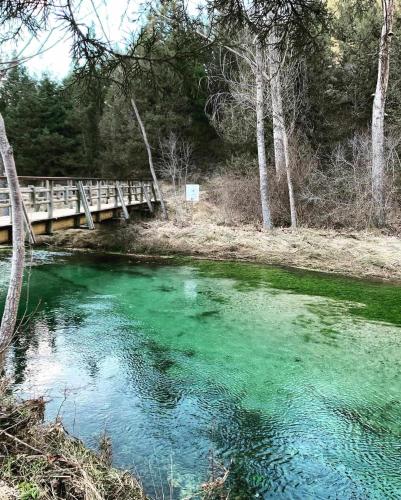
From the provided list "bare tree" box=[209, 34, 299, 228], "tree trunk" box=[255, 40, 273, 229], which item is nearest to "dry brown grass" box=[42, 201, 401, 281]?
"tree trunk" box=[255, 40, 273, 229]

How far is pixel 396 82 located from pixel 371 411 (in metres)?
15.3

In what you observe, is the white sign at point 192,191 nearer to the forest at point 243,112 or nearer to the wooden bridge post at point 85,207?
the forest at point 243,112

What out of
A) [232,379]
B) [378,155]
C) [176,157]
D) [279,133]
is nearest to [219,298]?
[232,379]

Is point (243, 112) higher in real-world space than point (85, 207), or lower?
higher

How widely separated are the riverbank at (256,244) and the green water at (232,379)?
5.73 ft

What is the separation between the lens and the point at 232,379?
5938 mm

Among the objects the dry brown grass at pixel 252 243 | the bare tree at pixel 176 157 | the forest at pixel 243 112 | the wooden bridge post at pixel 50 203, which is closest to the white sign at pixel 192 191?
the dry brown grass at pixel 252 243

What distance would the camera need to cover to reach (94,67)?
13.1 feet

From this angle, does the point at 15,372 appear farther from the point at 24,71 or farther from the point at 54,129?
the point at 24,71

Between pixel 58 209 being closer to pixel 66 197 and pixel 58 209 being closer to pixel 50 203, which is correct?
pixel 66 197

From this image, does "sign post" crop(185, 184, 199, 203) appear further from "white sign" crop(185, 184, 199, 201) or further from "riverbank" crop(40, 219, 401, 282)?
"riverbank" crop(40, 219, 401, 282)

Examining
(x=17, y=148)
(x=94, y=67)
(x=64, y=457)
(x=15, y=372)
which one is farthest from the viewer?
(x=17, y=148)

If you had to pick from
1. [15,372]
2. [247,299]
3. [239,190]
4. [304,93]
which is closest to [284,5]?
[15,372]

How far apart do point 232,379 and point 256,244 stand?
8705 millimetres
